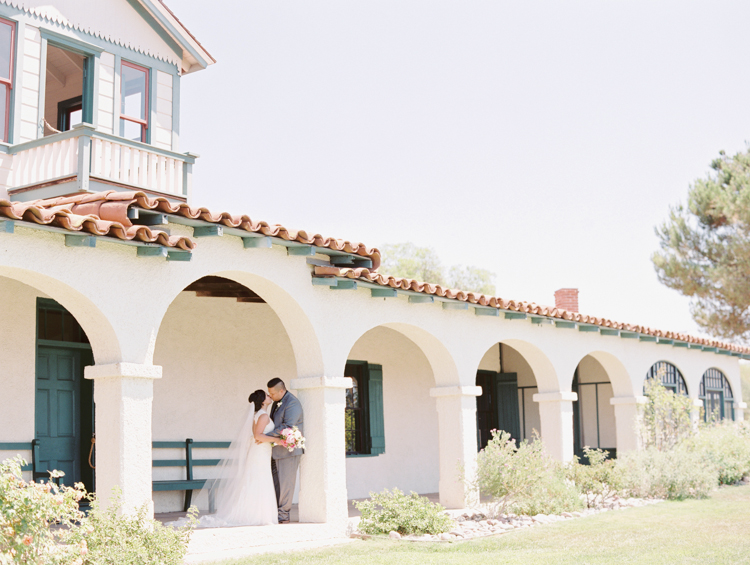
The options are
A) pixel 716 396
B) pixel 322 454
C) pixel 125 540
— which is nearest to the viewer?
pixel 125 540

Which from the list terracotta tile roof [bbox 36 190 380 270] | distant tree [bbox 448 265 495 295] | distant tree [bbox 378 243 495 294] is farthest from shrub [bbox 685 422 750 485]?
distant tree [bbox 448 265 495 295]

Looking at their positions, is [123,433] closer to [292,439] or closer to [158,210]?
[158,210]

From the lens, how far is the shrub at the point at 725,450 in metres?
15.1

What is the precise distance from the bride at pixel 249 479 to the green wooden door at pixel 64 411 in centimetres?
168

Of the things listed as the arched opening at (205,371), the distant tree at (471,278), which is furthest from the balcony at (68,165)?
the distant tree at (471,278)

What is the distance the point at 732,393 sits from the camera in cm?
1998

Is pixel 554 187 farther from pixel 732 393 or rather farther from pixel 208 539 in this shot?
pixel 208 539

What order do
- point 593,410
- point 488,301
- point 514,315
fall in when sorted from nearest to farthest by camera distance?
1. point 488,301
2. point 514,315
3. point 593,410

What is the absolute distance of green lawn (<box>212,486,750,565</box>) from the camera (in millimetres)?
7809

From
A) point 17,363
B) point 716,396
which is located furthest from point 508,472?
point 716,396

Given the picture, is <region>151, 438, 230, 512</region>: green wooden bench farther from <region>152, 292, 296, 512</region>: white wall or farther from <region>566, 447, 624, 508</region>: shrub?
<region>566, 447, 624, 508</region>: shrub

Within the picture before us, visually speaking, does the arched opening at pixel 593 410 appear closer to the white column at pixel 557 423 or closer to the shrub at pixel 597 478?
the white column at pixel 557 423

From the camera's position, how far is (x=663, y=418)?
1608 cm

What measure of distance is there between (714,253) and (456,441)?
17.9 m
